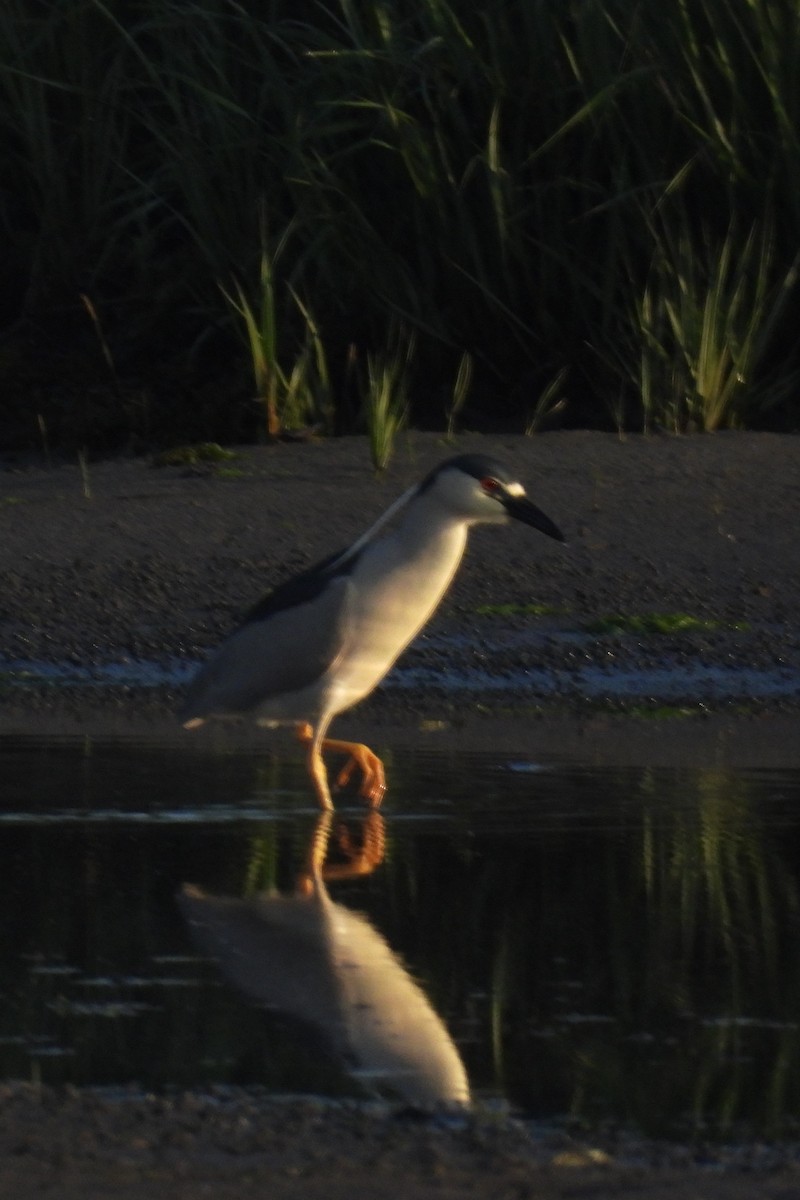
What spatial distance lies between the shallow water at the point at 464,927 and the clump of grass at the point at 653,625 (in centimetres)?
186

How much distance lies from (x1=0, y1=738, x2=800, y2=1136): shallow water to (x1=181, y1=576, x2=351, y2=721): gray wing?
0.18 metres

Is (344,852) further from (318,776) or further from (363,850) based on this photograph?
(318,776)

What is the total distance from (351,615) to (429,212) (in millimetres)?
5319

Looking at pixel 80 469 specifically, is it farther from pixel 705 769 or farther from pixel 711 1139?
pixel 711 1139

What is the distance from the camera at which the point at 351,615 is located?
19.3 feet

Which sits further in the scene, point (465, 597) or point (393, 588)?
point (465, 597)

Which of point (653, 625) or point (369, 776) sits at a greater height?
point (369, 776)

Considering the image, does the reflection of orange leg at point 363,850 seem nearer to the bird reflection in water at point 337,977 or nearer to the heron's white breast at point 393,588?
the bird reflection in water at point 337,977

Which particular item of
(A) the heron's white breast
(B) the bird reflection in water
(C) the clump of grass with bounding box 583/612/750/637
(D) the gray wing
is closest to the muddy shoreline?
(C) the clump of grass with bounding box 583/612/750/637

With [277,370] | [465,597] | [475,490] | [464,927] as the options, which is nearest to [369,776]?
[475,490]

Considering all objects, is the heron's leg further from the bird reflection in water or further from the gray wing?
the bird reflection in water

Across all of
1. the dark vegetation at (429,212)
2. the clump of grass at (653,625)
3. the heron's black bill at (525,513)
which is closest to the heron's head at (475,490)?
the heron's black bill at (525,513)

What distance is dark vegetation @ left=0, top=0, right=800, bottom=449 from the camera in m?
10.4

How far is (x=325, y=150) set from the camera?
1121 centimetres
